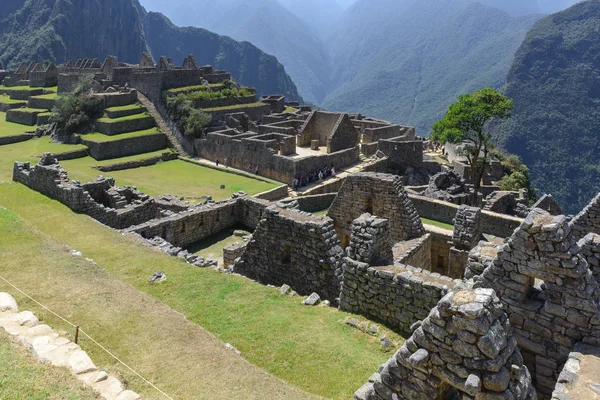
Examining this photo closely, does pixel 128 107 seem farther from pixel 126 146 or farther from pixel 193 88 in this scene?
pixel 126 146

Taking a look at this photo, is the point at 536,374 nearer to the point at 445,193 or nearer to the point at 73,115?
the point at 445,193

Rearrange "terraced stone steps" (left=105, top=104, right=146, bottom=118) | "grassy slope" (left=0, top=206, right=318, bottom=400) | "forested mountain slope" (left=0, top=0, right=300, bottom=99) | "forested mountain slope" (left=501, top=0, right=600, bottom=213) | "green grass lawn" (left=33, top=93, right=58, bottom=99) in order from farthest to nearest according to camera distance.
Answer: "forested mountain slope" (left=0, top=0, right=300, bottom=99) < "forested mountain slope" (left=501, top=0, right=600, bottom=213) < "green grass lawn" (left=33, top=93, right=58, bottom=99) < "terraced stone steps" (left=105, top=104, right=146, bottom=118) < "grassy slope" (left=0, top=206, right=318, bottom=400)

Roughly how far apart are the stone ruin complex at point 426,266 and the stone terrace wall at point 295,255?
0.03m

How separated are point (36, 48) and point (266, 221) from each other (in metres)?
170

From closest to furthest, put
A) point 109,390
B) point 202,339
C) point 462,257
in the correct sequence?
point 109,390 → point 202,339 → point 462,257

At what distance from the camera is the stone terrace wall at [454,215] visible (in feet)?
58.3

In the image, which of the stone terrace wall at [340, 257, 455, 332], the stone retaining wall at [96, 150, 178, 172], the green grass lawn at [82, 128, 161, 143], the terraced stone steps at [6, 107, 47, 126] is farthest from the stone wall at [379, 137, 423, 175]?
the terraced stone steps at [6, 107, 47, 126]

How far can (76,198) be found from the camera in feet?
47.6

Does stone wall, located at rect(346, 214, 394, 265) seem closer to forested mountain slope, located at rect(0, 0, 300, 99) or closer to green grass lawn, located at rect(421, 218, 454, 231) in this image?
green grass lawn, located at rect(421, 218, 454, 231)

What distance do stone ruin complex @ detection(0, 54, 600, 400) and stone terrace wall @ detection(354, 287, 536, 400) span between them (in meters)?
0.01

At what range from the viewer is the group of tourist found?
1254 inches

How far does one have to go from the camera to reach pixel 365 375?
655 cm

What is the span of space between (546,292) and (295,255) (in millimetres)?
5549

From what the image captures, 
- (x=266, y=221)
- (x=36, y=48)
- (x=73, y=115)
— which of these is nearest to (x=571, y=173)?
(x=73, y=115)
